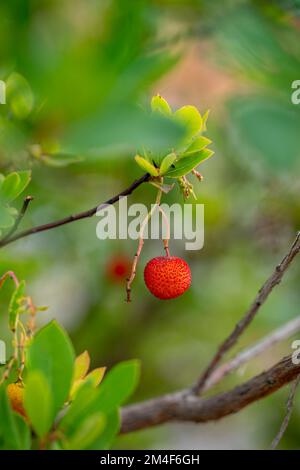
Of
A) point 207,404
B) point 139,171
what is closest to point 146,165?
point 207,404

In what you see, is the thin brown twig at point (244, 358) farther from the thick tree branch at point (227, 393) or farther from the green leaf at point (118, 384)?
the green leaf at point (118, 384)

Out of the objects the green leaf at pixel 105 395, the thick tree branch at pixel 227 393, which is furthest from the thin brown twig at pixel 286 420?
the green leaf at pixel 105 395

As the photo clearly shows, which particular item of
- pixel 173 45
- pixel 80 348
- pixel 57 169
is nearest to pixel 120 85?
pixel 173 45

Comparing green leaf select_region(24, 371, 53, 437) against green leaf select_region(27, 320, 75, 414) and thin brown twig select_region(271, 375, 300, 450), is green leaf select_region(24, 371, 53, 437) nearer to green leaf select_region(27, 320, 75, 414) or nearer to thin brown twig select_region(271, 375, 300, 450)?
green leaf select_region(27, 320, 75, 414)

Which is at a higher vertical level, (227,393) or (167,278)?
(167,278)

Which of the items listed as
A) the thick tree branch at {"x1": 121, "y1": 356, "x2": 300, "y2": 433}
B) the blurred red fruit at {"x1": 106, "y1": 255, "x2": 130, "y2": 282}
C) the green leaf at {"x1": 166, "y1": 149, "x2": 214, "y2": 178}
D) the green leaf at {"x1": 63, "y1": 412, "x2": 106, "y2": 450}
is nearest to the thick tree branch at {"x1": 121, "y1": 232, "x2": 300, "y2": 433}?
the thick tree branch at {"x1": 121, "y1": 356, "x2": 300, "y2": 433}

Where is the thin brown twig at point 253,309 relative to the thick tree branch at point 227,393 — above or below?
above

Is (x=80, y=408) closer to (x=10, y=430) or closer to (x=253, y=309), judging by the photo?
(x=10, y=430)
